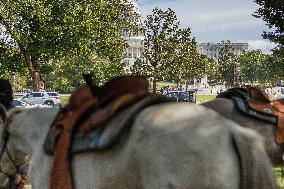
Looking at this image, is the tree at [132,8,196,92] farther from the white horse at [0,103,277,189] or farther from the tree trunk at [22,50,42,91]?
the white horse at [0,103,277,189]

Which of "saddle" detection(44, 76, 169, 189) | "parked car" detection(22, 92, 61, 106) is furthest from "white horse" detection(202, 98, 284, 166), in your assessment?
"parked car" detection(22, 92, 61, 106)

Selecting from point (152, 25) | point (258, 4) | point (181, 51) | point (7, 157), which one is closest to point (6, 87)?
point (7, 157)

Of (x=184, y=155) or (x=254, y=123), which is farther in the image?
(x=254, y=123)

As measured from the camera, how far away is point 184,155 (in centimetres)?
349

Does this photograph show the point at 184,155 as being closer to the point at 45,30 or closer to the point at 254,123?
the point at 254,123

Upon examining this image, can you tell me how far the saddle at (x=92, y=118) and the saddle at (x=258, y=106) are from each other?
10.1ft

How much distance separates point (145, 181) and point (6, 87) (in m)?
2.45

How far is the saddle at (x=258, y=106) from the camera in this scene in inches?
284

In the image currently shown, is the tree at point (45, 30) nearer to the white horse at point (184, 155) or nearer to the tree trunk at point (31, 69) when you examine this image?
the tree trunk at point (31, 69)

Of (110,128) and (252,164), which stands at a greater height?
(110,128)

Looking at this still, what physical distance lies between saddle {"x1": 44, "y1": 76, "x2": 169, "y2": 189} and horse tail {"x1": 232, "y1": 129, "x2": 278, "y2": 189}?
74 cm

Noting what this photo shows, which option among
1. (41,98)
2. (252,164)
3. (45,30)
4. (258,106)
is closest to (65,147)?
(252,164)

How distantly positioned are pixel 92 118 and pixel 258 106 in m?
3.71

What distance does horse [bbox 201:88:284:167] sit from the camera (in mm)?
7055
